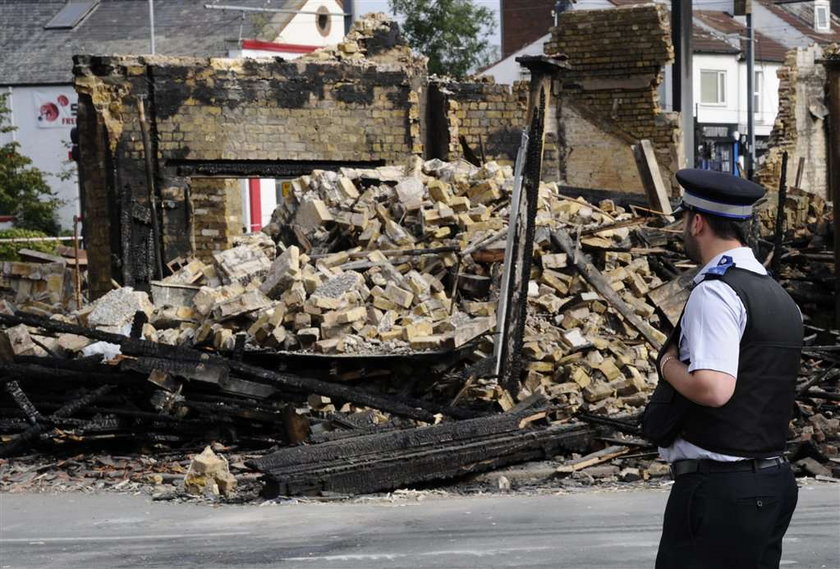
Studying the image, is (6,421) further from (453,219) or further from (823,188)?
(823,188)

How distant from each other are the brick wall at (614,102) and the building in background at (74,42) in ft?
83.6

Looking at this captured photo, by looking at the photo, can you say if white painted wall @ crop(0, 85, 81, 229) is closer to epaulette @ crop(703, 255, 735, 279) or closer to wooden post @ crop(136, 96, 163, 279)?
wooden post @ crop(136, 96, 163, 279)

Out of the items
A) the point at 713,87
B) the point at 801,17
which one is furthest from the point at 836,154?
the point at 801,17

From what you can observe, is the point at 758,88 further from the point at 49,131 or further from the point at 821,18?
the point at 49,131

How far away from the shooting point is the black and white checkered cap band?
13.6 feet

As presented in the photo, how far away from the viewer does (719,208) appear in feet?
13.6

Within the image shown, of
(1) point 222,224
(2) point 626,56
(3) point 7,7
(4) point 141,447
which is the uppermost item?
(3) point 7,7

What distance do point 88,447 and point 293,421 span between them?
6.37 ft

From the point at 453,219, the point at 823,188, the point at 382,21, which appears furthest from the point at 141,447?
the point at 823,188

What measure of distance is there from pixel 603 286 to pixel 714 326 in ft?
28.2

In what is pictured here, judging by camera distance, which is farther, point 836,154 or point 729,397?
point 836,154

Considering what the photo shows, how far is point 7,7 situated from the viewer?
52094mm

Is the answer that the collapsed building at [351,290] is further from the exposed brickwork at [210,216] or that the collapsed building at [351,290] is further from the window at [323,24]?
the window at [323,24]

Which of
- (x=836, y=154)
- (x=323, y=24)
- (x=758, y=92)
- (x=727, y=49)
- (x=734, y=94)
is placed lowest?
(x=836, y=154)
